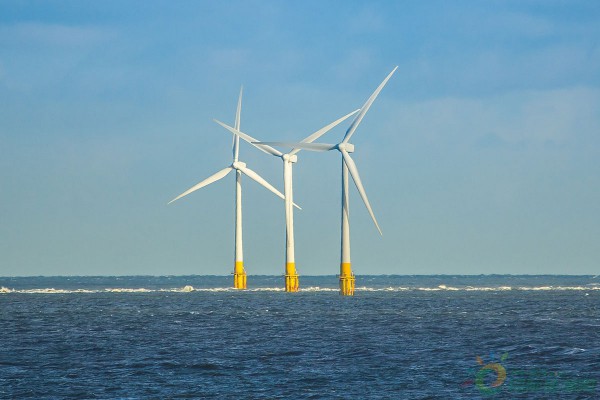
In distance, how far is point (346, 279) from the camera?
497ft

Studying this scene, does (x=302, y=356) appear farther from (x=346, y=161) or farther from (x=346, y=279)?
(x=346, y=279)

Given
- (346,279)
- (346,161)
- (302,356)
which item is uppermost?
(346,161)

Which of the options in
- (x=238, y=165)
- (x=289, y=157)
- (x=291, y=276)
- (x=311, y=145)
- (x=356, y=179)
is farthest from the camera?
(x=238, y=165)

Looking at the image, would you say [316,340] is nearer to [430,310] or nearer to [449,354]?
[449,354]

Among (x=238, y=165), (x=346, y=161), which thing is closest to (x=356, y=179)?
(x=346, y=161)

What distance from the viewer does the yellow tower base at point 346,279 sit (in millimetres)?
147625

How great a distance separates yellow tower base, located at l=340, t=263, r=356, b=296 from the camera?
147625mm

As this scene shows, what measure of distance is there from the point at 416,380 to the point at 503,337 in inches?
1036

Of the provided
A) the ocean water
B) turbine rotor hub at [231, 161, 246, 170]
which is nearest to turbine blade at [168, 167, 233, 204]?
turbine rotor hub at [231, 161, 246, 170]

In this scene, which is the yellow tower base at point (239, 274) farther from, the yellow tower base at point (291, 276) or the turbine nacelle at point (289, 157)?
the turbine nacelle at point (289, 157)

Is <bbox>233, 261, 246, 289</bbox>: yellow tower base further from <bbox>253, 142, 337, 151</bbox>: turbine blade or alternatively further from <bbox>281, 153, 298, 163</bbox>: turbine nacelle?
<bbox>253, 142, 337, 151</bbox>: turbine blade

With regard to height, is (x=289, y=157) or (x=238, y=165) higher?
(x=238, y=165)

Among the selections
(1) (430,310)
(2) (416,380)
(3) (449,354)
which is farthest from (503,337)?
(1) (430,310)

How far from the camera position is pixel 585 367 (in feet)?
Answer: 189
